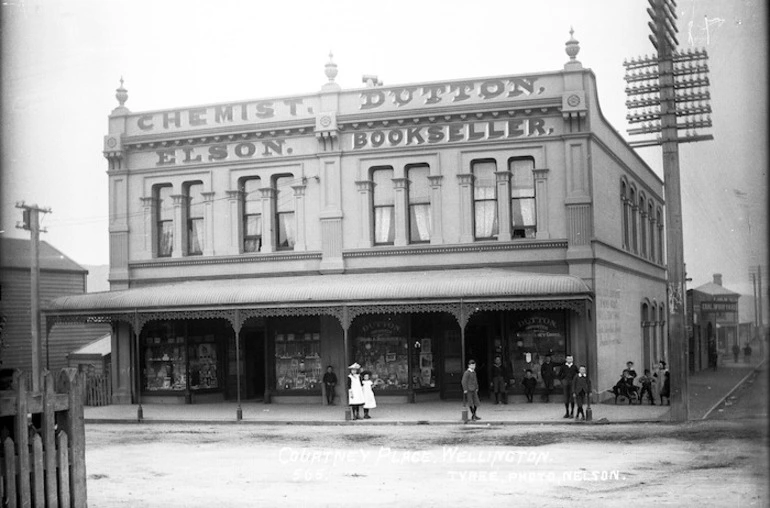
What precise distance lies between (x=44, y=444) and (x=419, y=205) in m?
20.6

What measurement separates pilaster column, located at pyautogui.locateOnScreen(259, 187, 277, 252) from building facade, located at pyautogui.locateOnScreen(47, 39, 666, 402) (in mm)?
50

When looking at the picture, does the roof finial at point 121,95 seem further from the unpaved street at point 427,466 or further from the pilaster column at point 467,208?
the unpaved street at point 427,466

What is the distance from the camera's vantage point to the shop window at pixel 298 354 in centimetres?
2855

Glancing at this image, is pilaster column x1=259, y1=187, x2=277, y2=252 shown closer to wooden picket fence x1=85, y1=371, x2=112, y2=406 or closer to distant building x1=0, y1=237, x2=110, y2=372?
wooden picket fence x1=85, y1=371, x2=112, y2=406

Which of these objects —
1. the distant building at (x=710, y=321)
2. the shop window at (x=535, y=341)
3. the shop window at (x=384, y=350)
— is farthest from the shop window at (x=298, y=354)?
the distant building at (x=710, y=321)

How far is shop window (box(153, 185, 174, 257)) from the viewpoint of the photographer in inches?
1211

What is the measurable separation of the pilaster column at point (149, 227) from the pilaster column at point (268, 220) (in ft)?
13.5

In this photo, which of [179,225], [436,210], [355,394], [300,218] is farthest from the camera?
[179,225]

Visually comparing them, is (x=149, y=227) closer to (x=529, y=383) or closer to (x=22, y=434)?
(x=529, y=383)

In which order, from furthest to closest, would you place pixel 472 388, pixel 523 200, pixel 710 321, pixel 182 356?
pixel 710 321 → pixel 182 356 → pixel 523 200 → pixel 472 388

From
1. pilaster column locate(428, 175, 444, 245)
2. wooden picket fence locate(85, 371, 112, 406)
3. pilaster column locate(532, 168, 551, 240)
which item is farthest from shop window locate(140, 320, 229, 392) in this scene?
pilaster column locate(532, 168, 551, 240)

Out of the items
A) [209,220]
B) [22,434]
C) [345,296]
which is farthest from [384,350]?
[22,434]

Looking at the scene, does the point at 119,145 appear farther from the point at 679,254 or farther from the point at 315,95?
the point at 679,254

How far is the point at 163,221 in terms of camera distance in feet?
101
